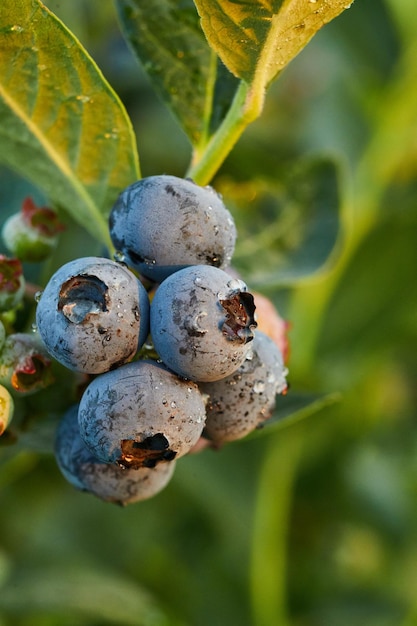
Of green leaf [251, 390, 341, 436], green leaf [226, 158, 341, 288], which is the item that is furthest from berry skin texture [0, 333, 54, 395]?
green leaf [226, 158, 341, 288]

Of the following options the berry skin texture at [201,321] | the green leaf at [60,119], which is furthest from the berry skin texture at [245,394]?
the green leaf at [60,119]

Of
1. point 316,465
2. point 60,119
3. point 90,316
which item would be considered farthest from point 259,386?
point 316,465

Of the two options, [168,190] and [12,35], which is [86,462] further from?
[12,35]

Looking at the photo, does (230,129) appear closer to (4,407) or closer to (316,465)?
(4,407)

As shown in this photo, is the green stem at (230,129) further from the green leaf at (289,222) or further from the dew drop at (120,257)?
the green leaf at (289,222)

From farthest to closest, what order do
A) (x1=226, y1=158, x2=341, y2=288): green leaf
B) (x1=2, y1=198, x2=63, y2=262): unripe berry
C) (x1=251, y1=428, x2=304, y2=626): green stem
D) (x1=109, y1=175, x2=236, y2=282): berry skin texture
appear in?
(x1=251, y1=428, x2=304, y2=626): green stem < (x1=226, y1=158, x2=341, y2=288): green leaf < (x1=2, y1=198, x2=63, y2=262): unripe berry < (x1=109, y1=175, x2=236, y2=282): berry skin texture

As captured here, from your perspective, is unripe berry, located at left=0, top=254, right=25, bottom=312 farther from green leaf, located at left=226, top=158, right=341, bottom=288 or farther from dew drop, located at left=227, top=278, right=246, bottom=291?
green leaf, located at left=226, top=158, right=341, bottom=288
